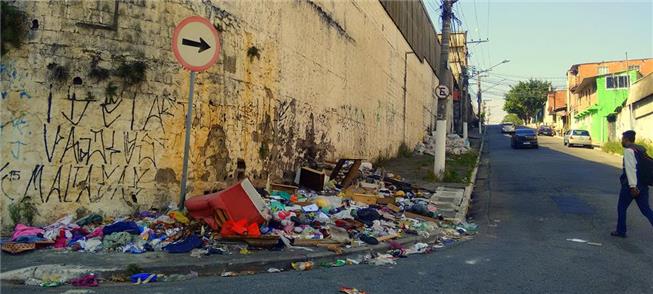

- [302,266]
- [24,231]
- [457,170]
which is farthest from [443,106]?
[24,231]

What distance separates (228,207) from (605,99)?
45359mm

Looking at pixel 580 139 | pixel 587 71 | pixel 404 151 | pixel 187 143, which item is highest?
pixel 587 71

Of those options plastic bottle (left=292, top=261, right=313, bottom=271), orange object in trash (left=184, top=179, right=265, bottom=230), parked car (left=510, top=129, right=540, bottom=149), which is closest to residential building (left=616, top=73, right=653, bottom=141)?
parked car (left=510, top=129, right=540, bottom=149)

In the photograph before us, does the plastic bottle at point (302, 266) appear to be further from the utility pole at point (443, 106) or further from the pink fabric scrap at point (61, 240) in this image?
the utility pole at point (443, 106)

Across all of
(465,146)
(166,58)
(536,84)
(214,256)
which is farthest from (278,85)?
(536,84)

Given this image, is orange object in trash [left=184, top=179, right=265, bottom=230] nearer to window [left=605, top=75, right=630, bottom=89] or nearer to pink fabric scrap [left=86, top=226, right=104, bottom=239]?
pink fabric scrap [left=86, top=226, right=104, bottom=239]

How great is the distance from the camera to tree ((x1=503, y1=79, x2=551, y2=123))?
8281 centimetres

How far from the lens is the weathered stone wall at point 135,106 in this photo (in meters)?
6.41

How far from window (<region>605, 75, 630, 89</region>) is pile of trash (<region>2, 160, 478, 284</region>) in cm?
4054

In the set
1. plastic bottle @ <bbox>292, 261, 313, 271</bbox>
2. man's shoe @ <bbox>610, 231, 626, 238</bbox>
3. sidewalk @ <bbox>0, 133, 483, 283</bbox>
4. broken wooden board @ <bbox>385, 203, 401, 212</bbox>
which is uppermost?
broken wooden board @ <bbox>385, 203, 401, 212</bbox>

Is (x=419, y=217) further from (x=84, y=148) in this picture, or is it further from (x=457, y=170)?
(x=457, y=170)

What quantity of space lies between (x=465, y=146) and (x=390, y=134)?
10.4 metres

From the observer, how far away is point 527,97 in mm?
83938

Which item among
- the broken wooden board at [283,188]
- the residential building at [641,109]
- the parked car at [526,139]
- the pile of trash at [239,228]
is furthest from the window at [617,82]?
the broken wooden board at [283,188]
